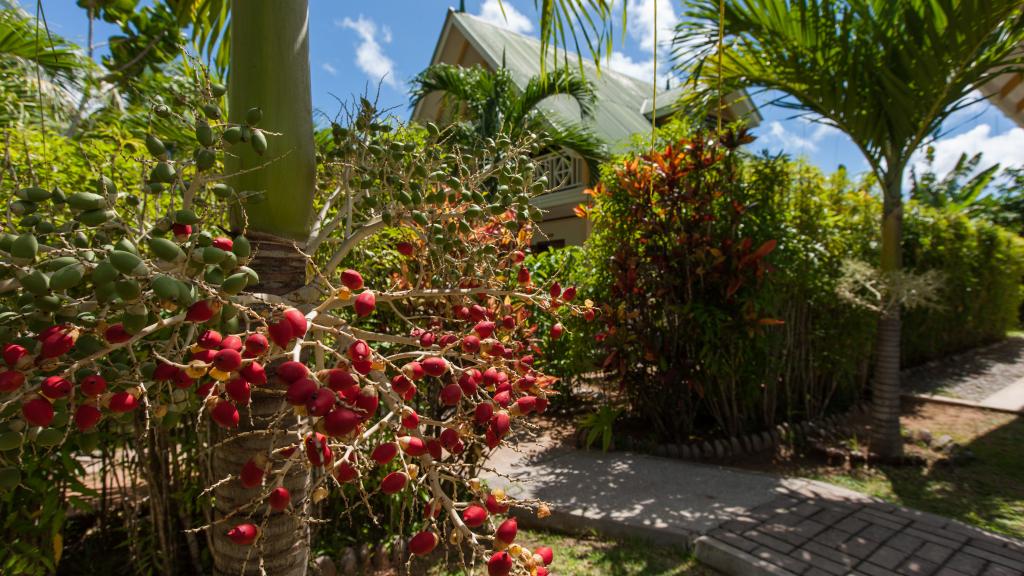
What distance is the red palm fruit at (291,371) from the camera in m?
0.85

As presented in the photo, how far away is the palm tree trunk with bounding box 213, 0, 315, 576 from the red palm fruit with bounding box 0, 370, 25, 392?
1.74 feet

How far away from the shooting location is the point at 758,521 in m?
3.46

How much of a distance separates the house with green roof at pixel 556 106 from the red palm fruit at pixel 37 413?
10.2 meters

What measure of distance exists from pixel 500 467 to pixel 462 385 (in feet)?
12.4

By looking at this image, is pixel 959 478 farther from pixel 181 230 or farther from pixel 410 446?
pixel 181 230

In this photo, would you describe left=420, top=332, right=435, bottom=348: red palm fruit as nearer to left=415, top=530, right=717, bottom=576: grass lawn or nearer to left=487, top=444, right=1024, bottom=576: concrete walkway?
left=487, top=444, right=1024, bottom=576: concrete walkway

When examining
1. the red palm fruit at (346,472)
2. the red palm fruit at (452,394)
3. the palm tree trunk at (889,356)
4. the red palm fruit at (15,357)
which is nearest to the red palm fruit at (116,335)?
the red palm fruit at (15,357)

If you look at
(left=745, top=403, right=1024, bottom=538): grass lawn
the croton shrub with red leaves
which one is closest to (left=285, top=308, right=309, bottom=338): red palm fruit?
the croton shrub with red leaves

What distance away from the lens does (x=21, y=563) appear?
6.82 ft

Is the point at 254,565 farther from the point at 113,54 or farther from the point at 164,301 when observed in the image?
the point at 113,54

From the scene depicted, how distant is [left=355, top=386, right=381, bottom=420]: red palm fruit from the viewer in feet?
3.02

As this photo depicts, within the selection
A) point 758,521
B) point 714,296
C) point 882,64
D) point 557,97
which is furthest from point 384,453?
point 557,97

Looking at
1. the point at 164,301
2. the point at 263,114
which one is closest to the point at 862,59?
the point at 263,114

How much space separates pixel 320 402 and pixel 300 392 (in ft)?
0.13
